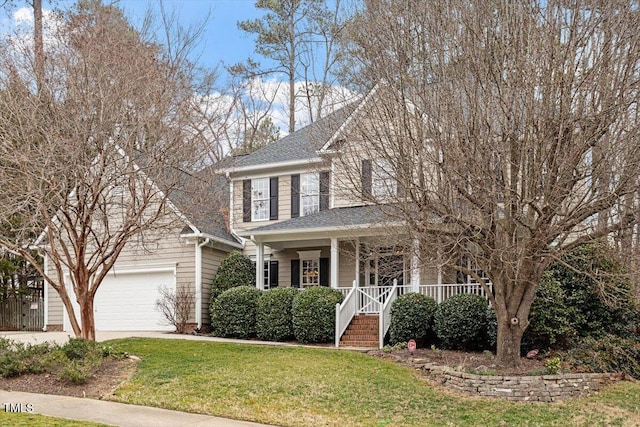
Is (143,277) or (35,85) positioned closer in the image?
(35,85)

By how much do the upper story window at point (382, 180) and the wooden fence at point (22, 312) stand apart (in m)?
15.4

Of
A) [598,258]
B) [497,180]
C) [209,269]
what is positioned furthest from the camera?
[209,269]

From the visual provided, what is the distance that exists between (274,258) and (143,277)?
428 cm

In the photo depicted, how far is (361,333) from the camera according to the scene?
54.7 ft

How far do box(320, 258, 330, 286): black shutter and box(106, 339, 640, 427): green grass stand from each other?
732 centimetres

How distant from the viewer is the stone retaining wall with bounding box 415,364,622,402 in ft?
36.0

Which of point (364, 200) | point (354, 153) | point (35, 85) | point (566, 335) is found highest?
point (35, 85)

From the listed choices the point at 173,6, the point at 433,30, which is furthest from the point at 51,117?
the point at 433,30

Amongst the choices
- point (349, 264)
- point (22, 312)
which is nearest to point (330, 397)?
point (349, 264)

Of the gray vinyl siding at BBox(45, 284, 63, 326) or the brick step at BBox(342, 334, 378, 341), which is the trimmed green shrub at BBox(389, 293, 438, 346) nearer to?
the brick step at BBox(342, 334, 378, 341)

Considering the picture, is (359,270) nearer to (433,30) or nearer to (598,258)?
(598,258)

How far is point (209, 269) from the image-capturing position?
804 inches

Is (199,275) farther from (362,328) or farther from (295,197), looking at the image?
(362,328)

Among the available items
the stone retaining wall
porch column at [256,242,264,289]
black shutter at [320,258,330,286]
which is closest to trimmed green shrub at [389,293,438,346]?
the stone retaining wall
